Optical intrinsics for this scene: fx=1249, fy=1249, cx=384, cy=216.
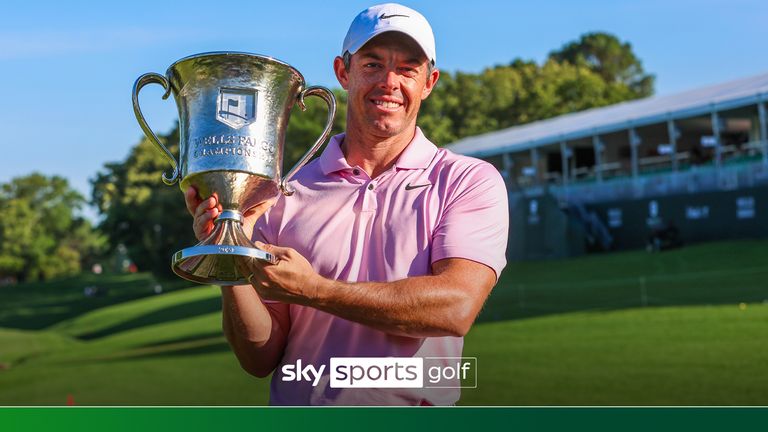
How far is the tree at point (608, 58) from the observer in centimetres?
2973

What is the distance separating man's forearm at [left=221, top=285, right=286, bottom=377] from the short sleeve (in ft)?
1.04

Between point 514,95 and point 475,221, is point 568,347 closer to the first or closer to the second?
point 475,221

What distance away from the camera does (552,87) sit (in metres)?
27.7

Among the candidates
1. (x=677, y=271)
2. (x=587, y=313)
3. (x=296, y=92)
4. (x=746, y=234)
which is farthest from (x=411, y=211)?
(x=746, y=234)

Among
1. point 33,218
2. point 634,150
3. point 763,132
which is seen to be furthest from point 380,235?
point 634,150

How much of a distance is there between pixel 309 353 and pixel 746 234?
15.7 m

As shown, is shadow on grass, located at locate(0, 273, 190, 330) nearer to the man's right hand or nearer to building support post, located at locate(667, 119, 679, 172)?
building support post, located at locate(667, 119, 679, 172)

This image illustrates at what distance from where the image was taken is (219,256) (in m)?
1.96

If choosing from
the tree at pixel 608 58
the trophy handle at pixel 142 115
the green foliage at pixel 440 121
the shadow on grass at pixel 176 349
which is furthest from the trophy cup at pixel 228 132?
the tree at pixel 608 58

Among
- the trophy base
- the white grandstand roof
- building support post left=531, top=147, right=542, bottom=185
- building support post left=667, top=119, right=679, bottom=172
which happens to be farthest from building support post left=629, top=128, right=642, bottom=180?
the trophy base

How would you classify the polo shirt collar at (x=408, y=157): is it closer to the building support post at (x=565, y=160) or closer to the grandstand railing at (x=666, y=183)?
the grandstand railing at (x=666, y=183)

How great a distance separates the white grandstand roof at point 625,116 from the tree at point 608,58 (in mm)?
5731

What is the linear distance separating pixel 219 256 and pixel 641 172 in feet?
60.5

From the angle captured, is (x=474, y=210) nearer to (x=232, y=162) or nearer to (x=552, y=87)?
(x=232, y=162)
